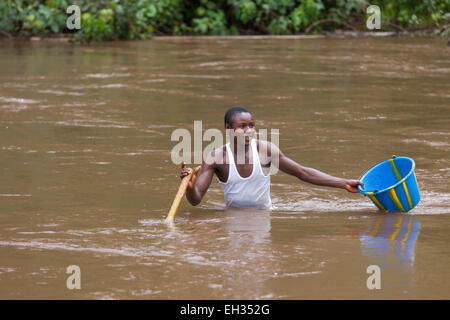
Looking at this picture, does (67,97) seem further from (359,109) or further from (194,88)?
(359,109)

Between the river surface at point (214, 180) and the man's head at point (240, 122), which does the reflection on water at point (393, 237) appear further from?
the man's head at point (240, 122)

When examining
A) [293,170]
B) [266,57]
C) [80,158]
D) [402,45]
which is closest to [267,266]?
[293,170]

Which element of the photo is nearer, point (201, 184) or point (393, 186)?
point (393, 186)

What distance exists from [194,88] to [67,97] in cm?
177

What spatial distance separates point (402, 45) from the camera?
16.1 m

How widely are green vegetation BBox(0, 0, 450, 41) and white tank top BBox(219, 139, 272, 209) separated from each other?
38.4 feet

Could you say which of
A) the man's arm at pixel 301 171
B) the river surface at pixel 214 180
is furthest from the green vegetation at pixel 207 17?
the man's arm at pixel 301 171

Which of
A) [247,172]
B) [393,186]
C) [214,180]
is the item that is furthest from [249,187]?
[214,180]

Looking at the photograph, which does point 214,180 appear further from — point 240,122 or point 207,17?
point 207,17

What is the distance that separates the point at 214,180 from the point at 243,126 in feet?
5.41

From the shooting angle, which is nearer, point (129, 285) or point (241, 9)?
point (129, 285)

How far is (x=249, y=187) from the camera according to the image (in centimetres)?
562

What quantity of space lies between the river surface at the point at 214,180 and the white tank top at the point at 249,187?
0.11m
